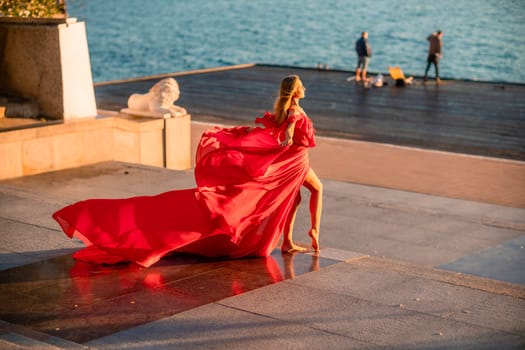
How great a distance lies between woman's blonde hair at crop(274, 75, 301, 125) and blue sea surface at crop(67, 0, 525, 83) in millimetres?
45214

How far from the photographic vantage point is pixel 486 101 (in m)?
27.3

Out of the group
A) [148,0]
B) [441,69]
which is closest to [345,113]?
[441,69]

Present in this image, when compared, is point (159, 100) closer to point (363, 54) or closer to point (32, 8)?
point (32, 8)

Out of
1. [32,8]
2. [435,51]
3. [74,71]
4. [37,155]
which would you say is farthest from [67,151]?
[435,51]

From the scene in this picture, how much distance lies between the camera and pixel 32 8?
16922 mm

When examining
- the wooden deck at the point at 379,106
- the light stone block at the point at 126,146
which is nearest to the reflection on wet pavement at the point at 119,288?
the light stone block at the point at 126,146

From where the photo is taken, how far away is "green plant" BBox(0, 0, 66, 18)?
53.9 feet

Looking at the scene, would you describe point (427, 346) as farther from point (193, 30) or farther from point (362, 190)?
point (193, 30)

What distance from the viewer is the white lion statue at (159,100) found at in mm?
16109

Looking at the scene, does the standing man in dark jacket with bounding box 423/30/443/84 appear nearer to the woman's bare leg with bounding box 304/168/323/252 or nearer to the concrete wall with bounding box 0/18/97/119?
the concrete wall with bounding box 0/18/97/119

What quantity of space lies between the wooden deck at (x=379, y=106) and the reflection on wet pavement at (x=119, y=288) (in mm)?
11189

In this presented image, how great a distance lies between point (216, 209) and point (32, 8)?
973cm

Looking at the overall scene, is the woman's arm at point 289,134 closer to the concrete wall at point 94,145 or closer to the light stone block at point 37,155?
the concrete wall at point 94,145

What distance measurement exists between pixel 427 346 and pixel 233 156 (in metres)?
2.87
